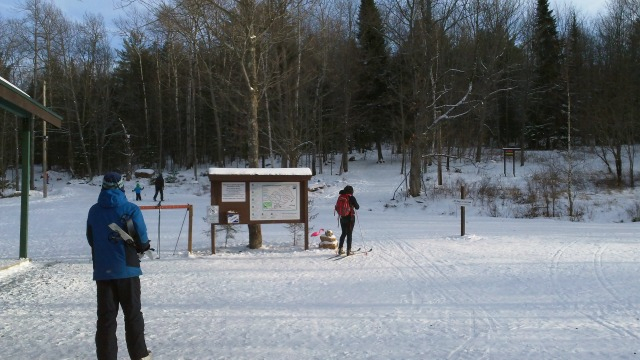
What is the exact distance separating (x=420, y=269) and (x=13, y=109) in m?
8.59

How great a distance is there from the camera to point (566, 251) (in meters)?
11.6

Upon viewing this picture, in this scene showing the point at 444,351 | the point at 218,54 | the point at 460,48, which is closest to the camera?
the point at 444,351

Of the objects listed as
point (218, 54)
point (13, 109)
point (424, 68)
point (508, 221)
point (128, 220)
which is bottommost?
point (508, 221)

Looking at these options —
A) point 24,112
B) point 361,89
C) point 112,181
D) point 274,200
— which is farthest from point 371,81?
point 112,181

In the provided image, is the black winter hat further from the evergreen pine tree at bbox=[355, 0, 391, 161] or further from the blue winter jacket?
the evergreen pine tree at bbox=[355, 0, 391, 161]

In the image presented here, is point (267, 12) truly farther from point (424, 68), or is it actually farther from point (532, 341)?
point (424, 68)

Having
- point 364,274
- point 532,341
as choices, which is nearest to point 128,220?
point 532,341

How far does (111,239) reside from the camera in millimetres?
4477

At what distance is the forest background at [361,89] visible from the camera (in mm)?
26656

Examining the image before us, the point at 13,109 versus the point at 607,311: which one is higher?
the point at 13,109

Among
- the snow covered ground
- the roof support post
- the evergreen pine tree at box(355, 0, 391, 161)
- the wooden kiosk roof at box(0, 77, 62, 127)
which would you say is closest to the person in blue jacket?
the snow covered ground

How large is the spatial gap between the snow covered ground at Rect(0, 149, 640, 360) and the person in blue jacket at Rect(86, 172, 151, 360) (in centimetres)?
72

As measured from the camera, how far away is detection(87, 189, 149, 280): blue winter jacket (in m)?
4.47

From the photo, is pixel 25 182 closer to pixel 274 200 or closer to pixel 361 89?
pixel 274 200
